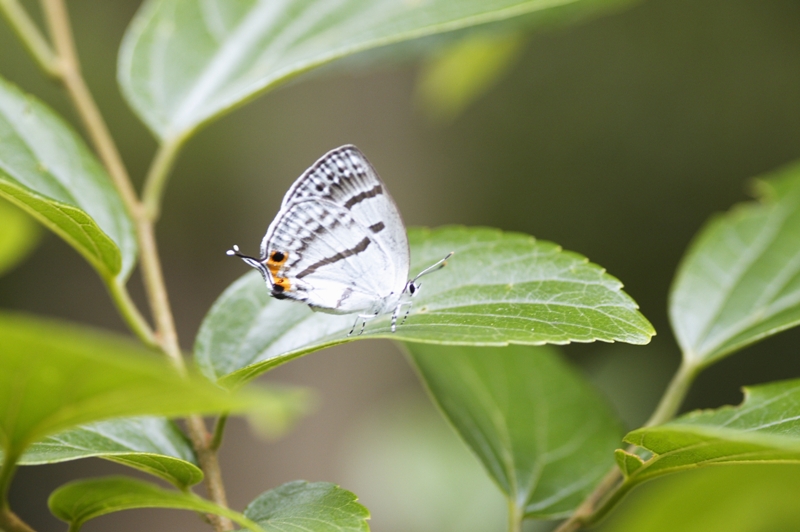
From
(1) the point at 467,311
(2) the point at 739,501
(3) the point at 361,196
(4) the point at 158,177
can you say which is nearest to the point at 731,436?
(2) the point at 739,501

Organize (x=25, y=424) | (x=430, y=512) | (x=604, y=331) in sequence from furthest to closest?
(x=430, y=512) < (x=604, y=331) < (x=25, y=424)

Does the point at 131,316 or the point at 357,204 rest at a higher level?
the point at 357,204

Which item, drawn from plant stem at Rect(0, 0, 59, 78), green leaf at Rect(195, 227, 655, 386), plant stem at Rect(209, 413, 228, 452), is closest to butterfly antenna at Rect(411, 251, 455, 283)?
green leaf at Rect(195, 227, 655, 386)

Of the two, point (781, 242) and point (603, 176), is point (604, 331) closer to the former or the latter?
point (781, 242)

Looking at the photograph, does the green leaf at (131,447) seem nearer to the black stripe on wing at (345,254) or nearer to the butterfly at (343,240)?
the butterfly at (343,240)

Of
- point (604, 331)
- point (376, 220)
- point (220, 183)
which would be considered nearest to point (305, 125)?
point (220, 183)

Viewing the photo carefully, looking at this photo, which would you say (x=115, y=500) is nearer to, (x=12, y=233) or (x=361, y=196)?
(x=12, y=233)
